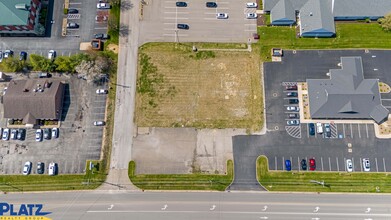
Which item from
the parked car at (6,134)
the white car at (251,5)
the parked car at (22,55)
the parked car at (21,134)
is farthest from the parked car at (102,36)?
the white car at (251,5)

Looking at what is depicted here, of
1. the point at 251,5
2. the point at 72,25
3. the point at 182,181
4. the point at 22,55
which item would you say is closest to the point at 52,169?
the point at 182,181

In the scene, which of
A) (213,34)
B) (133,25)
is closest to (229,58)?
(213,34)

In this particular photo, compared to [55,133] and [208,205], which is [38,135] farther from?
[208,205]

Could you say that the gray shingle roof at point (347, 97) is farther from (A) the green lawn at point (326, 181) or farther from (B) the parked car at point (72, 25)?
(B) the parked car at point (72, 25)

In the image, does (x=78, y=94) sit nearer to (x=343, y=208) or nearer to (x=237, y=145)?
(x=237, y=145)

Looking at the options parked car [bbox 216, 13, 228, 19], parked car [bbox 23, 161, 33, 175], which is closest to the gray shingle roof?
parked car [bbox 216, 13, 228, 19]

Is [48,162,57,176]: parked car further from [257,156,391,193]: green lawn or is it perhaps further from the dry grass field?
[257,156,391,193]: green lawn
